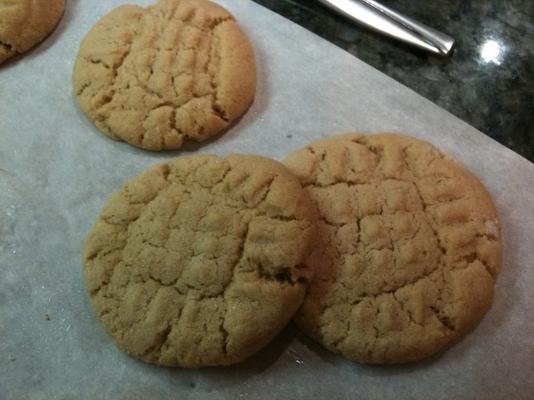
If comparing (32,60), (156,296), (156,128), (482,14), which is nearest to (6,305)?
(156,296)

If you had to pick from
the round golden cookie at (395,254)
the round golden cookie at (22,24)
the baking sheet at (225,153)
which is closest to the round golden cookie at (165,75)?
the baking sheet at (225,153)

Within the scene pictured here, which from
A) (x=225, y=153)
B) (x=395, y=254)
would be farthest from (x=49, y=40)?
(x=395, y=254)

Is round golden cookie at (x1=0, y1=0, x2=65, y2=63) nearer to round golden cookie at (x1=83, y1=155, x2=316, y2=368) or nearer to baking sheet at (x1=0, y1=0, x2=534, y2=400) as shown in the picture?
baking sheet at (x1=0, y1=0, x2=534, y2=400)

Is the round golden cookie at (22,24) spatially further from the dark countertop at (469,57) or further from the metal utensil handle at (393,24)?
the metal utensil handle at (393,24)

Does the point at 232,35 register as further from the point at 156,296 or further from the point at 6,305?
A: the point at 6,305

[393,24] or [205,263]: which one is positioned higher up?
[393,24]

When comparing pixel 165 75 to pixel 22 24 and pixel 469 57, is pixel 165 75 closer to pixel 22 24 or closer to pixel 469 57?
pixel 22 24
